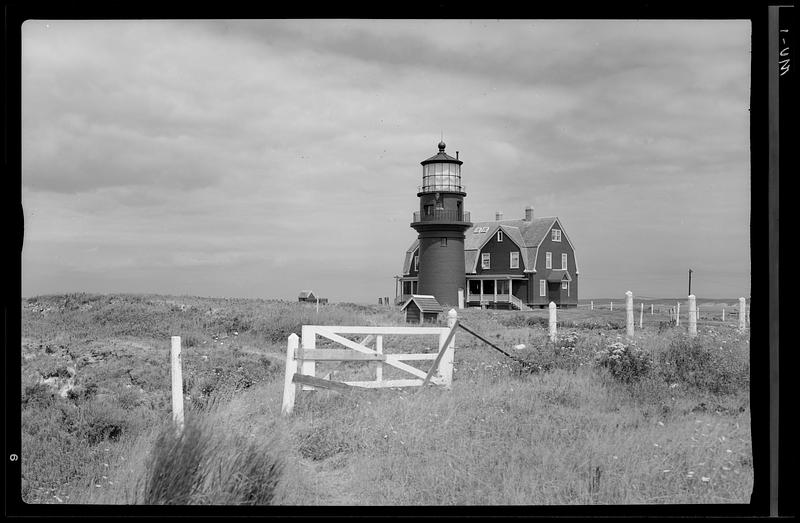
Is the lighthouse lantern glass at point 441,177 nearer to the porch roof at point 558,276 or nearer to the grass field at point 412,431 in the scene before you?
the porch roof at point 558,276

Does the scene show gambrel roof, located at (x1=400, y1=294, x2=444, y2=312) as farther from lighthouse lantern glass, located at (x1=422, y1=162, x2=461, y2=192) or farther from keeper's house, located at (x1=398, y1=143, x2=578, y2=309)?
lighthouse lantern glass, located at (x1=422, y1=162, x2=461, y2=192)

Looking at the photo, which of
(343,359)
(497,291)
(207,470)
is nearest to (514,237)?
(497,291)

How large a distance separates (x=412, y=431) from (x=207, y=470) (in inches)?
78.1

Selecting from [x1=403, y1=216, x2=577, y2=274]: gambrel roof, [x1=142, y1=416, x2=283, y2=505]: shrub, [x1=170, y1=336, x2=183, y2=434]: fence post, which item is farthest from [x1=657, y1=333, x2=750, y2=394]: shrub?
[x1=403, y1=216, x2=577, y2=274]: gambrel roof

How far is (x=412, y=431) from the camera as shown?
216 inches

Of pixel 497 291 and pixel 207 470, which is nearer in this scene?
pixel 207 470

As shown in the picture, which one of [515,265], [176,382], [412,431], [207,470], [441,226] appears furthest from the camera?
[515,265]

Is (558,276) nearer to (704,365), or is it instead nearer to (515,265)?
(515,265)

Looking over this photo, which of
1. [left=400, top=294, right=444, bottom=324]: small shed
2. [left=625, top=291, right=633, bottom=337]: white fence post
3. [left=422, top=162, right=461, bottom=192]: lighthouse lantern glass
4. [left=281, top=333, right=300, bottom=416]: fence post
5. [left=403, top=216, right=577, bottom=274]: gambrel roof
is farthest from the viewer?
[left=403, top=216, right=577, bottom=274]: gambrel roof

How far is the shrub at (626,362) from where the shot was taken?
7.44 meters

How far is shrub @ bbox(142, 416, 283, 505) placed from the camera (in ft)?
13.4

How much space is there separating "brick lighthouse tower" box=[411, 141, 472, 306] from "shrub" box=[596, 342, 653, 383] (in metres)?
17.5

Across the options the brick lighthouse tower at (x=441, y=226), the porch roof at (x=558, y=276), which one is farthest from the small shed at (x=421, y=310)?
the porch roof at (x=558, y=276)

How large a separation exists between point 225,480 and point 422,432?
1.91 meters
